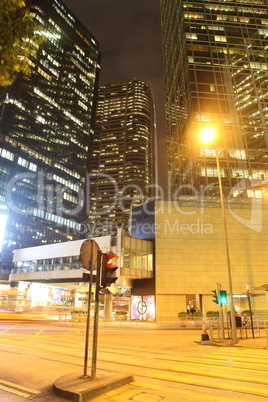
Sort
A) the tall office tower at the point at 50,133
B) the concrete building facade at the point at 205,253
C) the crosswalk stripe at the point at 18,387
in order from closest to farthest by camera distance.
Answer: the crosswalk stripe at the point at 18,387
the concrete building facade at the point at 205,253
the tall office tower at the point at 50,133

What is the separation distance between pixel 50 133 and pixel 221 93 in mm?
83743

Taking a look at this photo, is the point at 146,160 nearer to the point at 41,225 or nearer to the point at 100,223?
the point at 100,223

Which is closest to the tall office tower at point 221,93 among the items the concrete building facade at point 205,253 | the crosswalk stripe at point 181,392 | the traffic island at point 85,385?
the concrete building facade at point 205,253

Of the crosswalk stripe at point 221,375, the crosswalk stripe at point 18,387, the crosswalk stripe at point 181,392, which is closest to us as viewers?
the crosswalk stripe at point 181,392

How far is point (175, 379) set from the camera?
21.6 ft

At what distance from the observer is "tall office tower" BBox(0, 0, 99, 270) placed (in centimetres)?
9956

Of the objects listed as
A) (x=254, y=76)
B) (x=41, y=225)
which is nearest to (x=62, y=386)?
(x=254, y=76)

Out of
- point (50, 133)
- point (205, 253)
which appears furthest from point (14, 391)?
point (50, 133)

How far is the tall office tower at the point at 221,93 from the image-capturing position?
191 feet

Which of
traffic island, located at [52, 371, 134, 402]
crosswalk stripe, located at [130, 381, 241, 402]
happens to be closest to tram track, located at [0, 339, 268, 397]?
crosswalk stripe, located at [130, 381, 241, 402]

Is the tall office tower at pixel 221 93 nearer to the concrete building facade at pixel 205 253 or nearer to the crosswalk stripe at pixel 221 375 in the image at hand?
the concrete building facade at pixel 205 253

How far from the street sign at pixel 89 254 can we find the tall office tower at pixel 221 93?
5102 cm

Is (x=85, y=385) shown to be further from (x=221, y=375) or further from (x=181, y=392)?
(x=221, y=375)

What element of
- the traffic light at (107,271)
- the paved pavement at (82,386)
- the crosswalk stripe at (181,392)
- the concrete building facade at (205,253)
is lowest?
the crosswalk stripe at (181,392)
